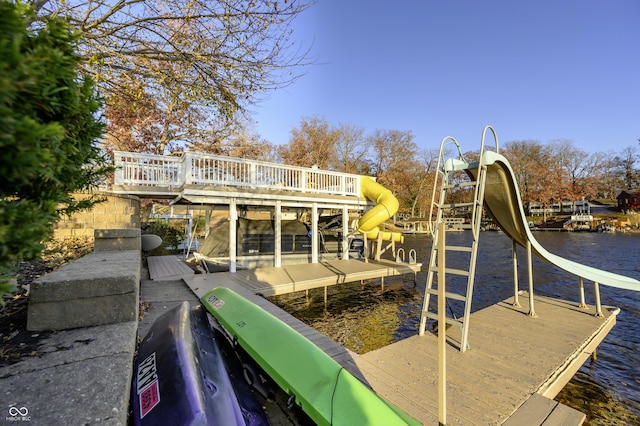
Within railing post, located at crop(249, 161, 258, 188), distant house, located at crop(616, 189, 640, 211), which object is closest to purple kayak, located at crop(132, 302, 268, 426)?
railing post, located at crop(249, 161, 258, 188)

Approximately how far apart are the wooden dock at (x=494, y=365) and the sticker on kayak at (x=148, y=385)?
2.43 m

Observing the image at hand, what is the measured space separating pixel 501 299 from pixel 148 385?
11.6 meters

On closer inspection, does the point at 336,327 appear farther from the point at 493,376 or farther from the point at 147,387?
the point at 147,387

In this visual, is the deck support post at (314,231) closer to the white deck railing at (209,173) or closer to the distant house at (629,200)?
the white deck railing at (209,173)

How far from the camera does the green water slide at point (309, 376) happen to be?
85.2 inches

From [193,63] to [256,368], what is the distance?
434 centimetres

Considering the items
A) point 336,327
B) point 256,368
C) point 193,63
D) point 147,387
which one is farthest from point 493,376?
point 193,63

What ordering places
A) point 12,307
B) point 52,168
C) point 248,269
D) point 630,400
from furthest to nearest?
point 248,269
point 630,400
point 12,307
point 52,168

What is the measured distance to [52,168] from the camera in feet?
3.27

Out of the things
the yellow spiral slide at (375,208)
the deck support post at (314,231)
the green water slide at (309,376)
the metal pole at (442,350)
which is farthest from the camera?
the deck support post at (314,231)

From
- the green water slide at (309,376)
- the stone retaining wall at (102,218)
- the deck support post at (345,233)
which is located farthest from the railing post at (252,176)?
the green water slide at (309,376)

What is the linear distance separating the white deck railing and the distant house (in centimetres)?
6317

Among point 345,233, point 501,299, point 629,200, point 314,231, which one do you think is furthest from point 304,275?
point 629,200

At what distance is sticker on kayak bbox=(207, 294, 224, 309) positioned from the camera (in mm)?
4132
